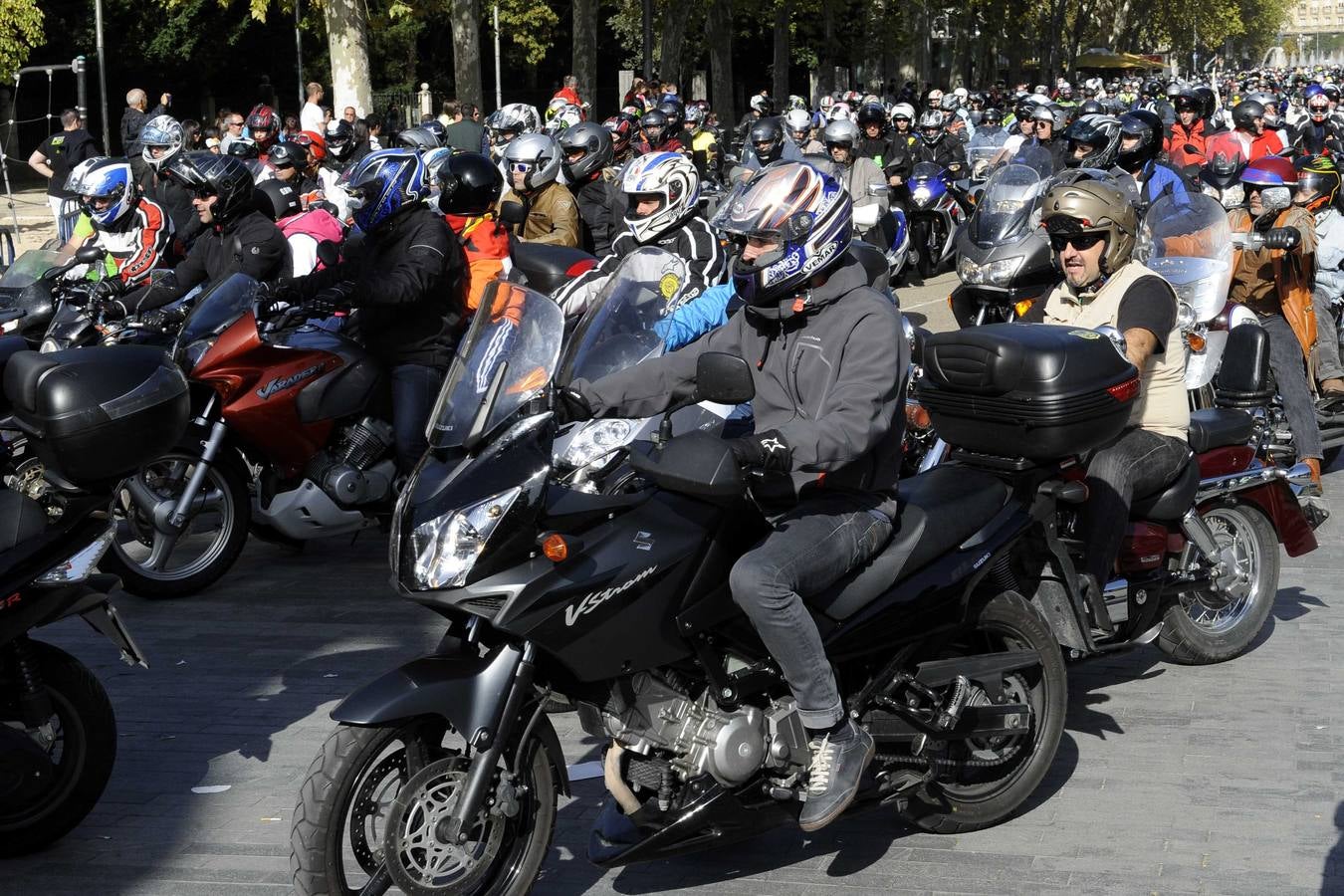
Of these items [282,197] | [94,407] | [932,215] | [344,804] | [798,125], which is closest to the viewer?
[344,804]

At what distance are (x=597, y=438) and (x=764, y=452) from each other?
237 cm

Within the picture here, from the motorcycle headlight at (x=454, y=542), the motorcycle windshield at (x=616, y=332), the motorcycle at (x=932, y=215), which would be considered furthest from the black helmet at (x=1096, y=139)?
the motorcycle at (x=932, y=215)

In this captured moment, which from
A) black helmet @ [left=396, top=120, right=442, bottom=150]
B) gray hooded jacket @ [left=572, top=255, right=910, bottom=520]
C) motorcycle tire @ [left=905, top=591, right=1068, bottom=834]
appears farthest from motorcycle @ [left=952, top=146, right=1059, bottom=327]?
black helmet @ [left=396, top=120, right=442, bottom=150]

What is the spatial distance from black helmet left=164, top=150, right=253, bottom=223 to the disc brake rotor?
213 inches

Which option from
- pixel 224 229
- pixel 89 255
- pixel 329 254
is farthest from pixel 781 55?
pixel 329 254

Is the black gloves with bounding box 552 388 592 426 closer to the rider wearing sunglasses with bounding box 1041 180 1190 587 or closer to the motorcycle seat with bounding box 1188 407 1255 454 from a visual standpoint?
the rider wearing sunglasses with bounding box 1041 180 1190 587

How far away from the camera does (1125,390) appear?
499cm


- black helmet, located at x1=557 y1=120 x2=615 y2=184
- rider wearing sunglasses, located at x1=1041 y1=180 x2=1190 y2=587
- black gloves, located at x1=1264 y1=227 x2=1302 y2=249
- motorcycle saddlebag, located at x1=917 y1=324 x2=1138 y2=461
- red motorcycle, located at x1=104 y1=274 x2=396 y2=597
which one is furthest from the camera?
black helmet, located at x1=557 y1=120 x2=615 y2=184

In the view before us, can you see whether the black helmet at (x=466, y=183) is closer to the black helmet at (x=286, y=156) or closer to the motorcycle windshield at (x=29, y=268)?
the motorcycle windshield at (x=29, y=268)

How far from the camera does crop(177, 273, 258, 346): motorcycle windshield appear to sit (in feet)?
25.5

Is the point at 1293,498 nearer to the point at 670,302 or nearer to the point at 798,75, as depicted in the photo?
the point at 670,302

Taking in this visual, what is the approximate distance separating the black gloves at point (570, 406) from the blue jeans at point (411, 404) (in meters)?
3.69

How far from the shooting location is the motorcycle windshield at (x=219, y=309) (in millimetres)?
7785

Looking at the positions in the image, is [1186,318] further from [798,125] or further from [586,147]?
[798,125]
